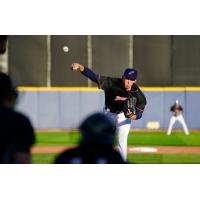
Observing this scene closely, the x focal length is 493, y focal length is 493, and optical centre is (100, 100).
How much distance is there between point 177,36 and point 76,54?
3427 mm

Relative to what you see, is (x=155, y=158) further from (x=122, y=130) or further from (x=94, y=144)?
(x=94, y=144)

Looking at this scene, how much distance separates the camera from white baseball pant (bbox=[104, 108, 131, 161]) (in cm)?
767

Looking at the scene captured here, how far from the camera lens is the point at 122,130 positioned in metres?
7.76

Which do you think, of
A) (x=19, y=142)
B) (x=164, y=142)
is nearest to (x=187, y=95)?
(x=164, y=142)

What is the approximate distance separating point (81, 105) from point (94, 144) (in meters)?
13.8

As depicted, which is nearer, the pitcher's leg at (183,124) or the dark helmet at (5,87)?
the dark helmet at (5,87)

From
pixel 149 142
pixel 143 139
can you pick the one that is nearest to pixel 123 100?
pixel 149 142

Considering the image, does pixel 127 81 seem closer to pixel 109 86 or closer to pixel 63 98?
pixel 109 86

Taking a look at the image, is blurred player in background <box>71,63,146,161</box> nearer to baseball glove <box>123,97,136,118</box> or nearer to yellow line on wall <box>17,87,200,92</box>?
baseball glove <box>123,97,136,118</box>

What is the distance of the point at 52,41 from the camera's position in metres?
16.6

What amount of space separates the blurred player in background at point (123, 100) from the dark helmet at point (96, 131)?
4902 mm

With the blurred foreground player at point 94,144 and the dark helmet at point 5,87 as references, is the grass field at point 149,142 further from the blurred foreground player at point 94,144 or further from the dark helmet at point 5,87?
the blurred foreground player at point 94,144

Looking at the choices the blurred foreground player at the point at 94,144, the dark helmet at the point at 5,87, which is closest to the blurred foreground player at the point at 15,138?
the dark helmet at the point at 5,87

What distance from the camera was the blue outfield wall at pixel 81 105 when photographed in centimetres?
1631
